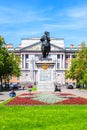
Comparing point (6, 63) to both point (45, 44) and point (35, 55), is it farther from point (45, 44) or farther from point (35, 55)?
point (35, 55)

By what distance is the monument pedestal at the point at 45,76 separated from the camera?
149 ft

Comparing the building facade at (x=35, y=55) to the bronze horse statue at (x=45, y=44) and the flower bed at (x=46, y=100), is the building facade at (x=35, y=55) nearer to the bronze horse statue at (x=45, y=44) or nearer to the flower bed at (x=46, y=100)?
the bronze horse statue at (x=45, y=44)

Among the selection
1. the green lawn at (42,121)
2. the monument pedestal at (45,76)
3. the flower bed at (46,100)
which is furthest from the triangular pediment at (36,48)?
the green lawn at (42,121)

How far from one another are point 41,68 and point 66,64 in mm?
137396

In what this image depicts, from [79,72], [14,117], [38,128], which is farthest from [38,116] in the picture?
[79,72]

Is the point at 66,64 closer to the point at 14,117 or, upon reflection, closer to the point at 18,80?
the point at 18,80

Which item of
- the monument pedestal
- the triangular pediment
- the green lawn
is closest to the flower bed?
the green lawn

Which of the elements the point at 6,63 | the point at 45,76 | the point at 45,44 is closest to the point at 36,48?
the point at 6,63

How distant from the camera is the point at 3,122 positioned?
16.2 metres

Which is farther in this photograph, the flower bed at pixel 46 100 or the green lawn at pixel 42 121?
the flower bed at pixel 46 100

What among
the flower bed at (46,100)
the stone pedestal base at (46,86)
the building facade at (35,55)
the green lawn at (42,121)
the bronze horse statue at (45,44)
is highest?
the building facade at (35,55)

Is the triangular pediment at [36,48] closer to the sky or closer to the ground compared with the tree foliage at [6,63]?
closer to the sky

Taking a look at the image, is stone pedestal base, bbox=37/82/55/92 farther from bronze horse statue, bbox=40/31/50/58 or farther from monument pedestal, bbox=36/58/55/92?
bronze horse statue, bbox=40/31/50/58

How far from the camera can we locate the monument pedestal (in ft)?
149
